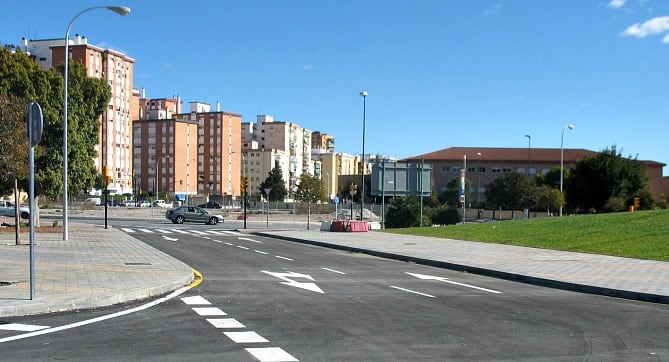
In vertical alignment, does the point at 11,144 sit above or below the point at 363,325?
above

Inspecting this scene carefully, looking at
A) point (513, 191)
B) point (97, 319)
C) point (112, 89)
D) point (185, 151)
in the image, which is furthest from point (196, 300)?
point (185, 151)

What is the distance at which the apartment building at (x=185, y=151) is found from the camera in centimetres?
13950

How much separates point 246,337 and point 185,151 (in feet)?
457

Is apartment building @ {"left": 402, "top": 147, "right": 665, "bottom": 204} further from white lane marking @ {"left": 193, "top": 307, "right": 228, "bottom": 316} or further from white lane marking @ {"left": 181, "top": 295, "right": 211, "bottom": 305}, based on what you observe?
white lane marking @ {"left": 193, "top": 307, "right": 228, "bottom": 316}

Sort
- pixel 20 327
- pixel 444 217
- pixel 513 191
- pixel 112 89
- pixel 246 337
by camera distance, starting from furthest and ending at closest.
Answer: pixel 112 89 → pixel 513 191 → pixel 444 217 → pixel 20 327 → pixel 246 337

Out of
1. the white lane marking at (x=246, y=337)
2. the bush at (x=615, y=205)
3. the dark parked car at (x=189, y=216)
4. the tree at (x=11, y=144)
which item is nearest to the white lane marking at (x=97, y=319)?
the white lane marking at (x=246, y=337)

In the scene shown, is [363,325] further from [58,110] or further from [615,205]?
[615,205]

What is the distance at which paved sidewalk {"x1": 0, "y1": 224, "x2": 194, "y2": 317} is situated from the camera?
10.6m

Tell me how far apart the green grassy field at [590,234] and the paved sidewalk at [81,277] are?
620 inches

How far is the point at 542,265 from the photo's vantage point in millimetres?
19594

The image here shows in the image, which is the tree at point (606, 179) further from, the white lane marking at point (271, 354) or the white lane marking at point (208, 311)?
the white lane marking at point (271, 354)

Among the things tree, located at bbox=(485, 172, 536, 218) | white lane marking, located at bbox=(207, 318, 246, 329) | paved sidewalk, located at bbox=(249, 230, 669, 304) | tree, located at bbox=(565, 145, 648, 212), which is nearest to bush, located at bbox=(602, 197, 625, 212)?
tree, located at bbox=(565, 145, 648, 212)

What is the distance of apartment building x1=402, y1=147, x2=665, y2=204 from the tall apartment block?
56553 millimetres

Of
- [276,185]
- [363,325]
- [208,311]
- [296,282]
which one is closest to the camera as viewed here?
[363,325]
